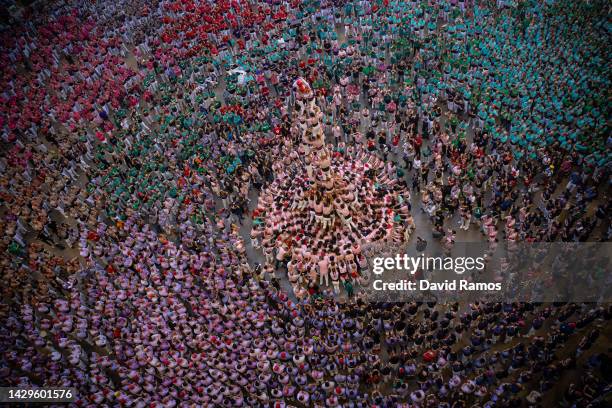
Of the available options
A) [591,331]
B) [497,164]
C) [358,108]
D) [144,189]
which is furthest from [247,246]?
[591,331]

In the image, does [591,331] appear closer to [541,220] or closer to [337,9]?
[541,220]

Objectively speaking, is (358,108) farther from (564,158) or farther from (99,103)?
(99,103)

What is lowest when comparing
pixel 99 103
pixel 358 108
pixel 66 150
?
pixel 66 150

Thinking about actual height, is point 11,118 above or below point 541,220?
above

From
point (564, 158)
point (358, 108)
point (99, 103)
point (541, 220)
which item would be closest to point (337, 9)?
point (358, 108)

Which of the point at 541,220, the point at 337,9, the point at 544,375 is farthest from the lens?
the point at 337,9

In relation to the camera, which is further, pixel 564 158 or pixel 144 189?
pixel 144 189

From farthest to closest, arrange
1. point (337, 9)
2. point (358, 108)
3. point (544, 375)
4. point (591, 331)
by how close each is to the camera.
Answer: point (337, 9), point (358, 108), point (591, 331), point (544, 375)
